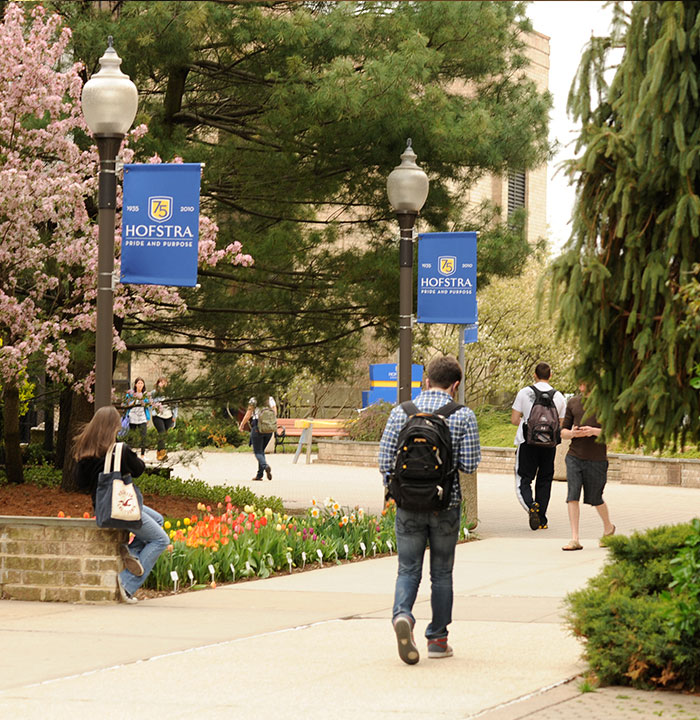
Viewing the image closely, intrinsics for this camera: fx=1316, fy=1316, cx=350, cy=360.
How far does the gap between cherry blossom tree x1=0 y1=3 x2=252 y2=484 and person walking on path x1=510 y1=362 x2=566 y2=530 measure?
381 centimetres

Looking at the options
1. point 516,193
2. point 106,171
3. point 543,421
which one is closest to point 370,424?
point 543,421

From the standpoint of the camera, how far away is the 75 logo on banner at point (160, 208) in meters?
11.1

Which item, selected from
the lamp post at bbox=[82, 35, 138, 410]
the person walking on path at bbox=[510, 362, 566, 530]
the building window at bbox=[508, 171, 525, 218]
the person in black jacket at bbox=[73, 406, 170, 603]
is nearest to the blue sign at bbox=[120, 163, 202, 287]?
the lamp post at bbox=[82, 35, 138, 410]

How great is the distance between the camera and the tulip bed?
11.1m

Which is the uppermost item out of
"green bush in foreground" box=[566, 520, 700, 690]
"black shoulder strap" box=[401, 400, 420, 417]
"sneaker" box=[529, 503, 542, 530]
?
"black shoulder strap" box=[401, 400, 420, 417]

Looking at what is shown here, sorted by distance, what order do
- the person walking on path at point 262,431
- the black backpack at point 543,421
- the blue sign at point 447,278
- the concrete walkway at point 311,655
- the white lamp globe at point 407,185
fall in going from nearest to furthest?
the concrete walkway at point 311,655
the white lamp globe at point 407,185
the blue sign at point 447,278
the black backpack at point 543,421
the person walking on path at point 262,431

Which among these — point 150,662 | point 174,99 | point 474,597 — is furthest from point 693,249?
point 174,99

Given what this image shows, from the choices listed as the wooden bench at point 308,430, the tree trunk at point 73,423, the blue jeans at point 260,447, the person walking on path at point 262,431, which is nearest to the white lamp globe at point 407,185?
the tree trunk at point 73,423

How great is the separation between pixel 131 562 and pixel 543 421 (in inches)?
275

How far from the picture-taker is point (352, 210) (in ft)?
57.5

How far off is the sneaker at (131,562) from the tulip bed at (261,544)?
0.74m

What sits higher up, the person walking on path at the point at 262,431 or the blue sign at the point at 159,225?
the blue sign at the point at 159,225

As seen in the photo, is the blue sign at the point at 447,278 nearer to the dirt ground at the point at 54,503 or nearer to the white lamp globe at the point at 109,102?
the dirt ground at the point at 54,503

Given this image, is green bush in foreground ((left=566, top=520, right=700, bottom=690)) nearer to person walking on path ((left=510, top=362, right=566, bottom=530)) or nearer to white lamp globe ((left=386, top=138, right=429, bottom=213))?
white lamp globe ((left=386, top=138, right=429, bottom=213))
